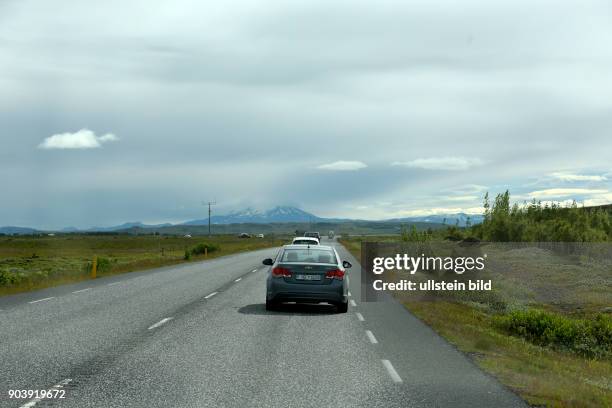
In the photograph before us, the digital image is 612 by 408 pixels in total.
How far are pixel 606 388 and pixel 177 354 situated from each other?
6091mm

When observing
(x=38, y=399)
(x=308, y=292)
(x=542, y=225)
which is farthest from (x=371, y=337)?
(x=542, y=225)

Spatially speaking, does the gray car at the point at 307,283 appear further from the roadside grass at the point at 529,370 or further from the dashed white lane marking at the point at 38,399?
the dashed white lane marking at the point at 38,399

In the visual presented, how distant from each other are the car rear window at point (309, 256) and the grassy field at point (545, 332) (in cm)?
262

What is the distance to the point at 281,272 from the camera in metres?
15.5

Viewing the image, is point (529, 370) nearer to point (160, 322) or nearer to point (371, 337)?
point (371, 337)

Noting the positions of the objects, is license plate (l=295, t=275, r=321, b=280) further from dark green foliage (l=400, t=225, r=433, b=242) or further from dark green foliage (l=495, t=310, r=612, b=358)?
dark green foliage (l=400, t=225, r=433, b=242)

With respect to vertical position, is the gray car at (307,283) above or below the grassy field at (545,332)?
above

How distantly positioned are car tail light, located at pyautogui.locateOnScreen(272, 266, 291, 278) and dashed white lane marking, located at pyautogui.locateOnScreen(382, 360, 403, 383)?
629 centimetres

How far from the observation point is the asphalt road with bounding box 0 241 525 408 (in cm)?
716

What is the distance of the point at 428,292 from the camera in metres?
24.8

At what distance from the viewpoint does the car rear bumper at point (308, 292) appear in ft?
50.4

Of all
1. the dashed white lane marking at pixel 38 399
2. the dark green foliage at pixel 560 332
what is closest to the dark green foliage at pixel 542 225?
the dark green foliage at pixel 560 332

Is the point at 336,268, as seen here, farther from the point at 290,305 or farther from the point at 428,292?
the point at 428,292

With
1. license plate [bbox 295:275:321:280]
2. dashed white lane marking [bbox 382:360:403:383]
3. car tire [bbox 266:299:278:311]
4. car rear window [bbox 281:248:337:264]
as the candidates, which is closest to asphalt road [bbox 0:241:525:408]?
dashed white lane marking [bbox 382:360:403:383]
